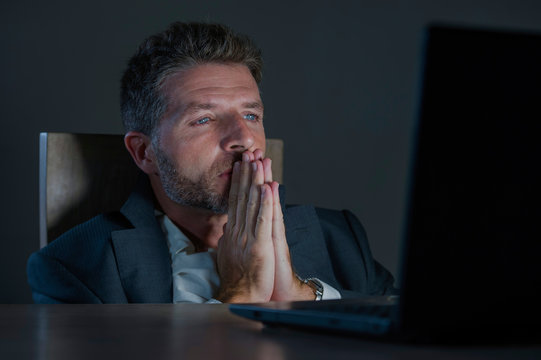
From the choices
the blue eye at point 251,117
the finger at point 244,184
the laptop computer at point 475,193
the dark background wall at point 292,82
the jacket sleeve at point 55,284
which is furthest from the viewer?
the dark background wall at point 292,82

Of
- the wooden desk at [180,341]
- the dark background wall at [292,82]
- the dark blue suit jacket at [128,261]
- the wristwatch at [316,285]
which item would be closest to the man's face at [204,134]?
the dark blue suit jacket at [128,261]

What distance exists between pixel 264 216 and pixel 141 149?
16.2 inches

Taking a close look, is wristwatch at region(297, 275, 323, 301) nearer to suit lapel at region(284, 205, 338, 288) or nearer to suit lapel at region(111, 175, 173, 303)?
suit lapel at region(284, 205, 338, 288)

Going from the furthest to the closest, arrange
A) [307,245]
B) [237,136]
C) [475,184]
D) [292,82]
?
[292,82], [307,245], [237,136], [475,184]

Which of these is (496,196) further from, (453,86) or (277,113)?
(277,113)

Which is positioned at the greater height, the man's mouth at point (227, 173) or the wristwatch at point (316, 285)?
the man's mouth at point (227, 173)

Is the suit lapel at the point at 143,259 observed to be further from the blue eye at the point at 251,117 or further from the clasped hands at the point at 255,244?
the blue eye at the point at 251,117

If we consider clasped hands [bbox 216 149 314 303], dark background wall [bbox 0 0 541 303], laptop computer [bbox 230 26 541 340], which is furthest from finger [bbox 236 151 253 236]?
dark background wall [bbox 0 0 541 303]

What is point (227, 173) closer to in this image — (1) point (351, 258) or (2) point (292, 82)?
(1) point (351, 258)

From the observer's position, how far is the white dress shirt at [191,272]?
147 cm

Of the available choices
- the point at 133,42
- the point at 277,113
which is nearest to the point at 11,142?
the point at 133,42

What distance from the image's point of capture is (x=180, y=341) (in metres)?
0.48

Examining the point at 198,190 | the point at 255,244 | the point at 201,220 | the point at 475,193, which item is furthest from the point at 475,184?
the point at 201,220

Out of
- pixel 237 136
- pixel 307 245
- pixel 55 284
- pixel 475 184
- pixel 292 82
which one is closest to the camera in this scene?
pixel 475 184
